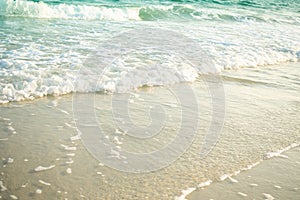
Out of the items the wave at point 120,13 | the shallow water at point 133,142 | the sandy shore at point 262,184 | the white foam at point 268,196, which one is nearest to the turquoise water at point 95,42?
the wave at point 120,13

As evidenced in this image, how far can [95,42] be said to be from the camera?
8.01 m

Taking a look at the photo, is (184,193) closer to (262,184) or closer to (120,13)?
(262,184)

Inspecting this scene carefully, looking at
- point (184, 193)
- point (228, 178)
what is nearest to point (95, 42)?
point (228, 178)

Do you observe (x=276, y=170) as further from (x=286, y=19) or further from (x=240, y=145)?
(x=286, y=19)

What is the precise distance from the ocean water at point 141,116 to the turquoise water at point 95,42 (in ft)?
0.11

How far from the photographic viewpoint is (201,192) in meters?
2.73

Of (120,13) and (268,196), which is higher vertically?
(120,13)

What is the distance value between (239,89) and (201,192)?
10.3ft

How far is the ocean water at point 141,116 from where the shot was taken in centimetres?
283

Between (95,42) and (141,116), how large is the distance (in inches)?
167

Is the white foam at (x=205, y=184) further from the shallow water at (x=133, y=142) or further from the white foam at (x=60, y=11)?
the white foam at (x=60, y=11)

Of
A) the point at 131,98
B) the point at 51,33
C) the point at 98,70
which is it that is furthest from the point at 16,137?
the point at 51,33

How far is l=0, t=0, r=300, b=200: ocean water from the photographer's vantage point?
9.29 feet

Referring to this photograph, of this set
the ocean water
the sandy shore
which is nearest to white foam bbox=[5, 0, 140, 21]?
the ocean water
